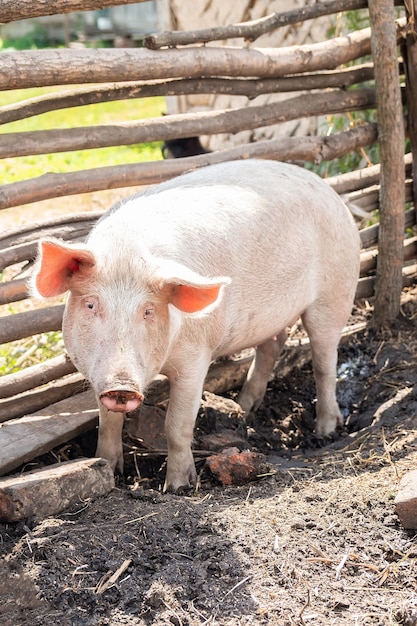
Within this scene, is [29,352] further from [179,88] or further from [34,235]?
[179,88]

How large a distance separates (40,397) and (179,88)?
6.06 feet

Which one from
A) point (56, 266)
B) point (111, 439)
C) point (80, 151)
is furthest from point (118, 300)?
point (80, 151)

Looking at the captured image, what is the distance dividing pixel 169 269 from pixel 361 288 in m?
2.75

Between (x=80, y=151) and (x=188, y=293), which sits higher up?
(x=188, y=293)

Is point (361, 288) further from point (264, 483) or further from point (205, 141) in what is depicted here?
point (205, 141)

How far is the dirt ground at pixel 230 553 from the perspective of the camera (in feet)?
9.11

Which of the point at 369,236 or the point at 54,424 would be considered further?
the point at 369,236

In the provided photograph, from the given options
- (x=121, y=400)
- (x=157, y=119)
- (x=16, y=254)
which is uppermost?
(x=157, y=119)

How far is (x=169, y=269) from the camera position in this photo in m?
3.38

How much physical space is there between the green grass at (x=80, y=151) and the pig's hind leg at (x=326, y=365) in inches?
129

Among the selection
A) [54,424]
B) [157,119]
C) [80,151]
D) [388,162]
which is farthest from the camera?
[80,151]

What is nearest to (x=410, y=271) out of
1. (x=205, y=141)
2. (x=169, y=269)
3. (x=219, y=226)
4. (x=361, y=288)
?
(x=361, y=288)

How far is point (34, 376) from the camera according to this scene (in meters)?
4.28

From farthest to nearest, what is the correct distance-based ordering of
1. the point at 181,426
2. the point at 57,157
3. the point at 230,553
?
the point at 57,157 → the point at 181,426 → the point at 230,553
